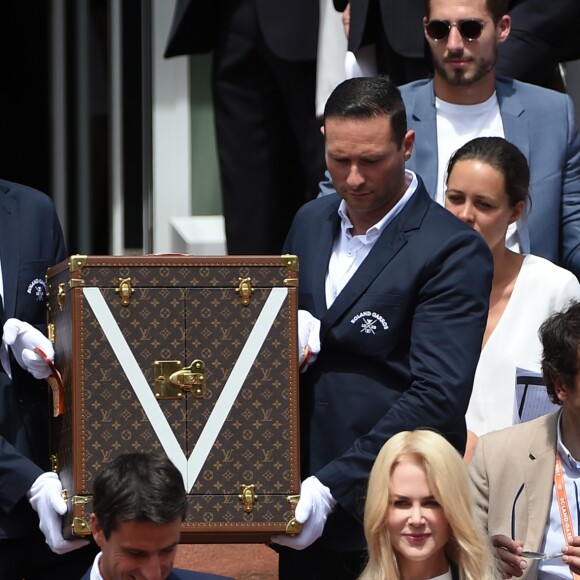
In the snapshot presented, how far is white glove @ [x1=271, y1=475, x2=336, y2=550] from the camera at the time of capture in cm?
497

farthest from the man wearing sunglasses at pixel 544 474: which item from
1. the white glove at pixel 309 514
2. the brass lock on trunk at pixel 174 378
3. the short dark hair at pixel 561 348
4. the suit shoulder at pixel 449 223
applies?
the brass lock on trunk at pixel 174 378

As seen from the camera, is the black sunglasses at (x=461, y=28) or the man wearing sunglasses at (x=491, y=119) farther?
the black sunglasses at (x=461, y=28)

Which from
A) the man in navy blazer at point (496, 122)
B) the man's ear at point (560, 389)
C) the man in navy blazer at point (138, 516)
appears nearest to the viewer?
the man in navy blazer at point (138, 516)

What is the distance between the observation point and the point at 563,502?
5.21 metres

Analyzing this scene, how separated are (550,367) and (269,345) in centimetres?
79

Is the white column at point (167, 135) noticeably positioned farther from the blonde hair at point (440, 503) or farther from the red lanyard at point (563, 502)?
the blonde hair at point (440, 503)

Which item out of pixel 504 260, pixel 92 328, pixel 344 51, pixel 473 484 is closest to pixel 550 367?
pixel 473 484

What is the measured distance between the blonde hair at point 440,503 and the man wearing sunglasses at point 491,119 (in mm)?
1510

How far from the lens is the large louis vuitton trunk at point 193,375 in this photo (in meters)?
4.95

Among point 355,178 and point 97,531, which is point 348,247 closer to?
point 355,178

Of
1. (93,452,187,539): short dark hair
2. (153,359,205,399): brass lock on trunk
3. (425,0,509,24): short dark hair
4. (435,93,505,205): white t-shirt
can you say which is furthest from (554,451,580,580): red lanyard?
(425,0,509,24): short dark hair

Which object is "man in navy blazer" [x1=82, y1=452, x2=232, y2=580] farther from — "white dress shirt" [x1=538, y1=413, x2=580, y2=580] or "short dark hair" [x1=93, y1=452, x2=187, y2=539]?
"white dress shirt" [x1=538, y1=413, x2=580, y2=580]

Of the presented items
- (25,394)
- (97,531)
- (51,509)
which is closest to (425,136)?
(25,394)

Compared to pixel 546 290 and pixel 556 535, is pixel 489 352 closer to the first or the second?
pixel 546 290
